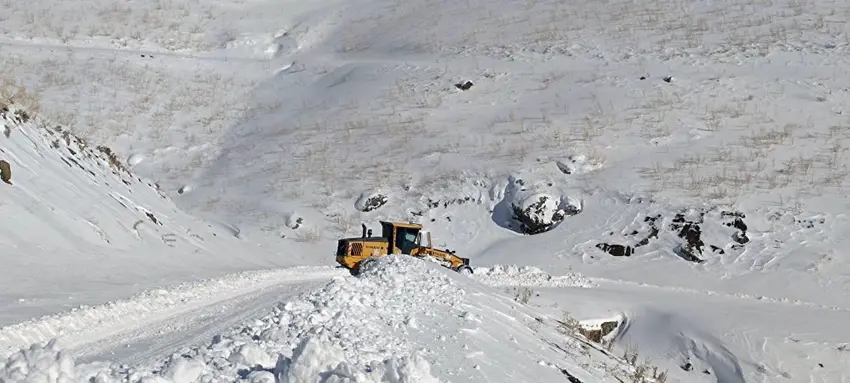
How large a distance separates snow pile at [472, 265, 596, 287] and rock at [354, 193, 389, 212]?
7049mm

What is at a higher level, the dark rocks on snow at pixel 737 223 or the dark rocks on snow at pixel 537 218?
the dark rocks on snow at pixel 537 218

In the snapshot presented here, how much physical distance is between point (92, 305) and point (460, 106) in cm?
2413

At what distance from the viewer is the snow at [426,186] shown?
10.6 metres

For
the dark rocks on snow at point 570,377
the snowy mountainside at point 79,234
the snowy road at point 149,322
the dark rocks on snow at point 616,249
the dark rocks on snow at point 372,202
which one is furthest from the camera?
the dark rocks on snow at point 372,202

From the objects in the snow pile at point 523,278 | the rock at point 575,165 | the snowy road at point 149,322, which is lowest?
the snow pile at point 523,278

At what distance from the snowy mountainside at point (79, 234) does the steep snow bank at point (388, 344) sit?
167 inches

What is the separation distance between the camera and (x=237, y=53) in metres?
48.3

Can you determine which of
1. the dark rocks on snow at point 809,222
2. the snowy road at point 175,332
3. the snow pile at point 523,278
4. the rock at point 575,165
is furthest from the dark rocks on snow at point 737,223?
the snowy road at point 175,332

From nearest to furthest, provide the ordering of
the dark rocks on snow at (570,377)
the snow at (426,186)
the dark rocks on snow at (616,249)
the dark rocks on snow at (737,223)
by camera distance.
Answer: the dark rocks on snow at (570,377), the snow at (426,186), the dark rocks on snow at (737,223), the dark rocks on snow at (616,249)

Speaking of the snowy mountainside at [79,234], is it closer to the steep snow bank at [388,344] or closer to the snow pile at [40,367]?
the steep snow bank at [388,344]

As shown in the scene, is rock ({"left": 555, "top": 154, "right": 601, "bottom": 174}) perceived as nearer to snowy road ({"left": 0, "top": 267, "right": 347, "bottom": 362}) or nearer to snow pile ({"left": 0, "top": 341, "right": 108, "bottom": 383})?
snowy road ({"left": 0, "top": 267, "right": 347, "bottom": 362})

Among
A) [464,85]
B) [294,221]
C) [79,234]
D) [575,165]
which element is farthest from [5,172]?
Answer: [464,85]

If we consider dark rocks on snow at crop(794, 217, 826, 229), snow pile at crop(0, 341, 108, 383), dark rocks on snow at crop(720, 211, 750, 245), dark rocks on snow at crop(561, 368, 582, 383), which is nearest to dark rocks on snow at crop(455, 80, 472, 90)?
dark rocks on snow at crop(720, 211, 750, 245)

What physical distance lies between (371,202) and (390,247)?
350 inches
